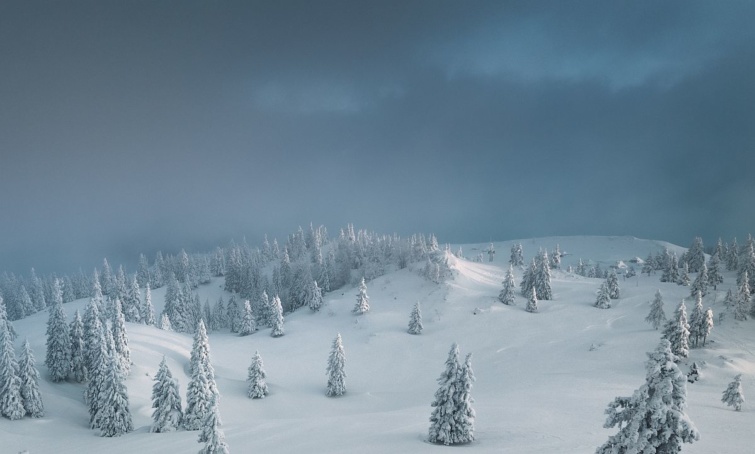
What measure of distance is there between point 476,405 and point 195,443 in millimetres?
25633

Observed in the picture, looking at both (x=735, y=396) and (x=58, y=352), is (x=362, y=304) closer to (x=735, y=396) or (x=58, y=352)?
(x=58, y=352)

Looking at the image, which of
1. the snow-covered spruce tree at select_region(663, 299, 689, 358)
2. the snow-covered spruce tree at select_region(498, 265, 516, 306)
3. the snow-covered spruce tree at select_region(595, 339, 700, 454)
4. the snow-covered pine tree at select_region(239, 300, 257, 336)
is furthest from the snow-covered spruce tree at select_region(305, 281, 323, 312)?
the snow-covered spruce tree at select_region(595, 339, 700, 454)

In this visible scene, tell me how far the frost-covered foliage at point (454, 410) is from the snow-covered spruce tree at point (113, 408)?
3846 centimetres

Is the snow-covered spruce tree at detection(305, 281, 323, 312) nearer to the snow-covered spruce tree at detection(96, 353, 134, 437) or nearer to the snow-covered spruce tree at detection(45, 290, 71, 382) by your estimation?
the snow-covered spruce tree at detection(45, 290, 71, 382)

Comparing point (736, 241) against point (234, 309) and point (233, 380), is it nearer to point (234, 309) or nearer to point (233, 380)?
point (233, 380)

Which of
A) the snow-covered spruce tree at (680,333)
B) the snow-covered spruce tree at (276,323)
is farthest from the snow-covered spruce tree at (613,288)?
the snow-covered spruce tree at (276,323)

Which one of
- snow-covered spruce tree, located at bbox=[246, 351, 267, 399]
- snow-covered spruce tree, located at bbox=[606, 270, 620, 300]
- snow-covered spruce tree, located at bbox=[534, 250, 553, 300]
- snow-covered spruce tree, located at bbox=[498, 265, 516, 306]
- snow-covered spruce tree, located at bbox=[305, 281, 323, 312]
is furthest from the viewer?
snow-covered spruce tree, located at bbox=[305, 281, 323, 312]

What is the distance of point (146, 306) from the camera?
326ft

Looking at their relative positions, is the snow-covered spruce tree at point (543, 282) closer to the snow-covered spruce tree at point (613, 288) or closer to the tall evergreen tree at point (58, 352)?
the snow-covered spruce tree at point (613, 288)

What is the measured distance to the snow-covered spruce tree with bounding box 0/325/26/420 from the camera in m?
42.6

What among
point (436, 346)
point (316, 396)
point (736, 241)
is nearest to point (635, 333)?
point (436, 346)

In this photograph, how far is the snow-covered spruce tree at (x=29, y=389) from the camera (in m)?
44.1

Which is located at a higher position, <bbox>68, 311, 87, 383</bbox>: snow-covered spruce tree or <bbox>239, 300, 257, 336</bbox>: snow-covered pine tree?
<bbox>68, 311, 87, 383</bbox>: snow-covered spruce tree

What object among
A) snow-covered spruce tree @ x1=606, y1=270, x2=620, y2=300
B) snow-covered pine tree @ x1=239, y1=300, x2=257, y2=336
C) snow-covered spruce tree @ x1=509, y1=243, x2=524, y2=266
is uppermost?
snow-covered spruce tree @ x1=509, y1=243, x2=524, y2=266
